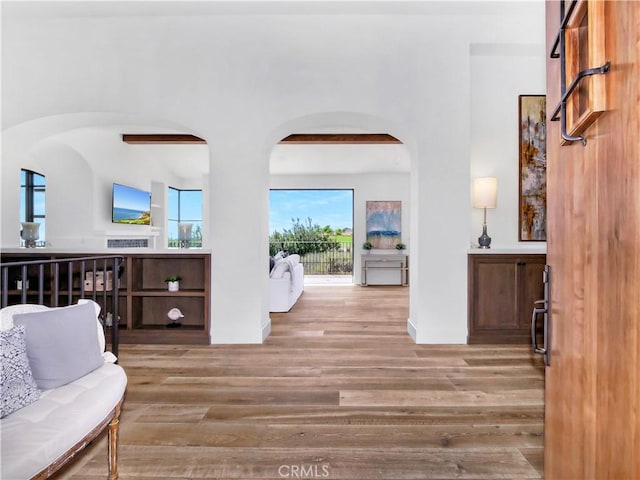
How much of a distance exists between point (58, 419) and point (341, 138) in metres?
5.52

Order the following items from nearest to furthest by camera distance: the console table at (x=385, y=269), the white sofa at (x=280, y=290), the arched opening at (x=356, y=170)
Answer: the white sofa at (x=280, y=290)
the arched opening at (x=356, y=170)
the console table at (x=385, y=269)

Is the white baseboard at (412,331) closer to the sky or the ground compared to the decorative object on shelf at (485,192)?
closer to the ground

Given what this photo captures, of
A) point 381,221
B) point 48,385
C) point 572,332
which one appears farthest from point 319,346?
point 381,221

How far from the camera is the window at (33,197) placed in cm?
588

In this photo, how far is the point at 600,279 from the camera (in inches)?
41.1

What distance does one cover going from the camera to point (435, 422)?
2.15m

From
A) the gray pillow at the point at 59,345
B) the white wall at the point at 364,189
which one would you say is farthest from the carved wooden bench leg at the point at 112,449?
the white wall at the point at 364,189

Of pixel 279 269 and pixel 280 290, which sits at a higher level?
pixel 279 269

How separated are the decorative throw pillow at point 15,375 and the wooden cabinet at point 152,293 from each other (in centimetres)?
220

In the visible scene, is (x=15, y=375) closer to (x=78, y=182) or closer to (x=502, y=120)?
(x=502, y=120)

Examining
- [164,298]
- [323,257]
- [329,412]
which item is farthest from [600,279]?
[323,257]

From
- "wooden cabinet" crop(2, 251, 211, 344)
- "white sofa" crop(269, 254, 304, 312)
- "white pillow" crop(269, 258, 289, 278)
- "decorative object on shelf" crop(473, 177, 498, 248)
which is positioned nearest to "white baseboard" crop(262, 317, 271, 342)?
"wooden cabinet" crop(2, 251, 211, 344)

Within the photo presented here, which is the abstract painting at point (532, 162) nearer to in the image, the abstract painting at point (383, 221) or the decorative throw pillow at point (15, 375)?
the abstract painting at point (383, 221)

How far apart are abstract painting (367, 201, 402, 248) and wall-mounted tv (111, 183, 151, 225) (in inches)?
190
